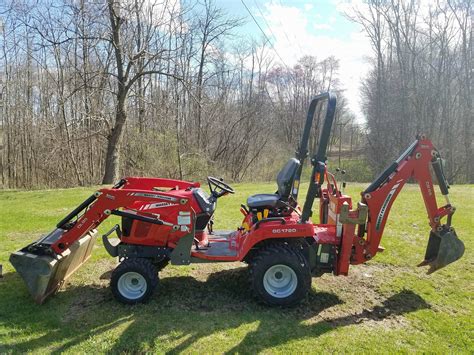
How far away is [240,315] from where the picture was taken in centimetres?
393

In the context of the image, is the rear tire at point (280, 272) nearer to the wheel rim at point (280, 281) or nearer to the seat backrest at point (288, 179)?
the wheel rim at point (280, 281)

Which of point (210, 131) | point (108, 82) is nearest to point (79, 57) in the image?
point (108, 82)

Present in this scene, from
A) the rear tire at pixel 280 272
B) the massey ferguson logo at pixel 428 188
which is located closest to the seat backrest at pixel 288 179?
the rear tire at pixel 280 272

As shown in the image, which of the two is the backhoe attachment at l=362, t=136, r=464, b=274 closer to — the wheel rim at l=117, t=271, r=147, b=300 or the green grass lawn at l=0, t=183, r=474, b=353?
the green grass lawn at l=0, t=183, r=474, b=353

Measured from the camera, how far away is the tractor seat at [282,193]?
433cm

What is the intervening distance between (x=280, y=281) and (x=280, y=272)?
0.10 meters

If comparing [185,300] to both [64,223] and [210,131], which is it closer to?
[64,223]

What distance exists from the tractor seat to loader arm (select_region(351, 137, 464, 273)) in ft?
2.64

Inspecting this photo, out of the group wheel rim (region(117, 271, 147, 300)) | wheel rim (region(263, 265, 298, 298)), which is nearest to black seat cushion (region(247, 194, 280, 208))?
wheel rim (region(263, 265, 298, 298))

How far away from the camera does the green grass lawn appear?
3.41m

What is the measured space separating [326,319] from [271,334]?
0.66 m

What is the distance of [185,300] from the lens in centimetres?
429

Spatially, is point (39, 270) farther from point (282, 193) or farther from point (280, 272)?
point (282, 193)

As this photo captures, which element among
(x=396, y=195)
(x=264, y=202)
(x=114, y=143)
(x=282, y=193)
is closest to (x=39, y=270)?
(x=264, y=202)
